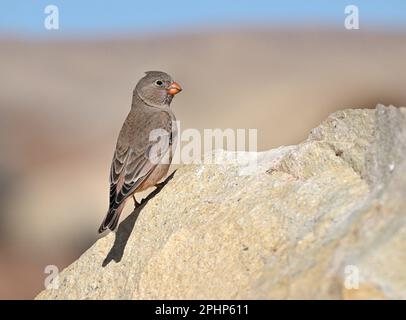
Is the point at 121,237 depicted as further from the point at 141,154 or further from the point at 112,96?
the point at 112,96

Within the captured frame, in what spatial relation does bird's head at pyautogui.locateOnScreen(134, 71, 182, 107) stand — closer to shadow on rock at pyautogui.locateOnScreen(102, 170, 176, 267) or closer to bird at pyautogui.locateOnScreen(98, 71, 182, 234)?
bird at pyautogui.locateOnScreen(98, 71, 182, 234)

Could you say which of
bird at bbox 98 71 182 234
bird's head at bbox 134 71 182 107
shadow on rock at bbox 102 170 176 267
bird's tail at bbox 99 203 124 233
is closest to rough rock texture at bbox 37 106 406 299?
shadow on rock at bbox 102 170 176 267

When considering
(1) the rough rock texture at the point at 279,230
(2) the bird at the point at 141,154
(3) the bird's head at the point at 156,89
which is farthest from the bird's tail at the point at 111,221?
(3) the bird's head at the point at 156,89

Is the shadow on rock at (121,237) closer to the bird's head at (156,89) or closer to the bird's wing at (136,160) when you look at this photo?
the bird's wing at (136,160)

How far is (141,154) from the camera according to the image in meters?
7.68

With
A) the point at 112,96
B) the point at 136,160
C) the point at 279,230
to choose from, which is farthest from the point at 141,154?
the point at 112,96

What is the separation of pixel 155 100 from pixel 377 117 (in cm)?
400

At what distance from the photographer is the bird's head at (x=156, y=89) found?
28.8ft

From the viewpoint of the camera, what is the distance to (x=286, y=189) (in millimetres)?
5453

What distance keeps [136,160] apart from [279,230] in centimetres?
287

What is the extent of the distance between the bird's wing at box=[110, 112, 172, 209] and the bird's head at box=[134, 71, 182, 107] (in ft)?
2.45

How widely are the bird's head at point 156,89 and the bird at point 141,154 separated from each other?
8 cm

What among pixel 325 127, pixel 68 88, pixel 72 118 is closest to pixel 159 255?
pixel 325 127

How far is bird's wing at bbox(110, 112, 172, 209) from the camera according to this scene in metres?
7.38
